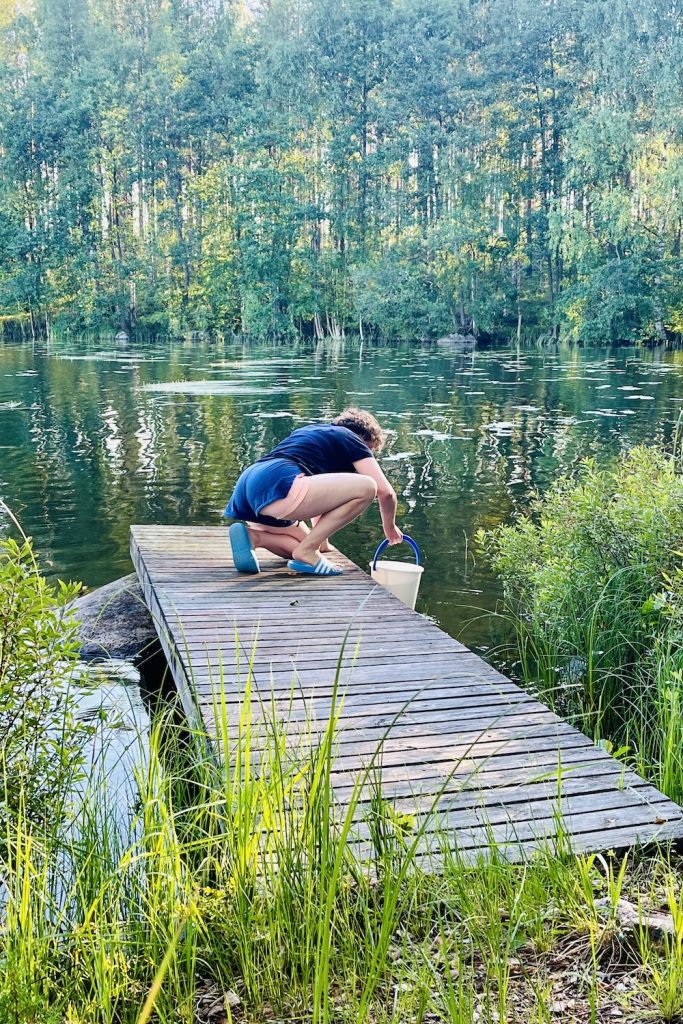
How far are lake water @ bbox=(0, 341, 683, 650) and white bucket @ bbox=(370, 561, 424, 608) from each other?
24.1 inches

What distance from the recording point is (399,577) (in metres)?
5.64

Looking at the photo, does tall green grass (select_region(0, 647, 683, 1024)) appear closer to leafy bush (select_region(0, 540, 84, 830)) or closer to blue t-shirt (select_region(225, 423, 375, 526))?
leafy bush (select_region(0, 540, 84, 830))

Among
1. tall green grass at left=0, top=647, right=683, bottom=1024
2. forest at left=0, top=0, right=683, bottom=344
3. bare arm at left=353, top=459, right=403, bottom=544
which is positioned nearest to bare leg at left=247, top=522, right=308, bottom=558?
bare arm at left=353, top=459, right=403, bottom=544

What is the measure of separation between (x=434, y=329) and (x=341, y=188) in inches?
367

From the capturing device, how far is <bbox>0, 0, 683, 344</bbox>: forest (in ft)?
137

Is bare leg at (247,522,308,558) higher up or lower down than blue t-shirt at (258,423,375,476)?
lower down

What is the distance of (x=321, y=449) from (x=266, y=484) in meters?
0.39

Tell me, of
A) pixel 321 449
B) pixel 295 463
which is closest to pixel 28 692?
pixel 295 463

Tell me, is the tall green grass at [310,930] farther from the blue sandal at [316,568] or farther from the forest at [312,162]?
the forest at [312,162]

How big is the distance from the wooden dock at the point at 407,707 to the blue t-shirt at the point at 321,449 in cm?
70

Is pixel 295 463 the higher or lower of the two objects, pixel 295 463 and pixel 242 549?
the higher

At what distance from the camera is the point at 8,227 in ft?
153

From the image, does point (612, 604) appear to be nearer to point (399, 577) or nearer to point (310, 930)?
point (399, 577)

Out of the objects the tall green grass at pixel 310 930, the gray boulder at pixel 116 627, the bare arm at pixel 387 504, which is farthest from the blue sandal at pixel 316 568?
the tall green grass at pixel 310 930
